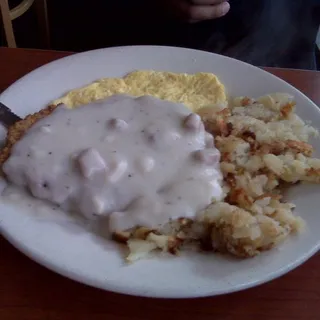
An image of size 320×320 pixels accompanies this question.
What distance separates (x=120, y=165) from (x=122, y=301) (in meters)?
0.25

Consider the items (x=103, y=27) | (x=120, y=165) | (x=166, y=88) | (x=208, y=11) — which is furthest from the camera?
(x=103, y=27)

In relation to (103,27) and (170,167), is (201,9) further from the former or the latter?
(170,167)

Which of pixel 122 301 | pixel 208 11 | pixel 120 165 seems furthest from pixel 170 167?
pixel 208 11

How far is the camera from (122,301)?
0.94 m

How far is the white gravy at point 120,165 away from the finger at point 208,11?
29.6 inches

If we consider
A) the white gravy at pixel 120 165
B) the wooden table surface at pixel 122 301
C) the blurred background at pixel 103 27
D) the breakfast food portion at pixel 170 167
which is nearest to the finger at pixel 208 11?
the blurred background at pixel 103 27

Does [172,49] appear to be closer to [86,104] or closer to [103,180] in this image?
[86,104]

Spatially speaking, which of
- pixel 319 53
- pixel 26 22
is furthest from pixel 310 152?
pixel 26 22

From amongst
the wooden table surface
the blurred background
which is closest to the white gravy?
the wooden table surface

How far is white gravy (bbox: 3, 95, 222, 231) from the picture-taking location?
100 cm

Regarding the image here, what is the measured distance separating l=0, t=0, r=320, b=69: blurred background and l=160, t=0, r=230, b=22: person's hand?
114 mm

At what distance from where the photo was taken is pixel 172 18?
199cm

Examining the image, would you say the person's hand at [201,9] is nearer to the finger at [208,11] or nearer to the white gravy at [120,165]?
the finger at [208,11]

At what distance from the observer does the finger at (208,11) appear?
1.81 metres
